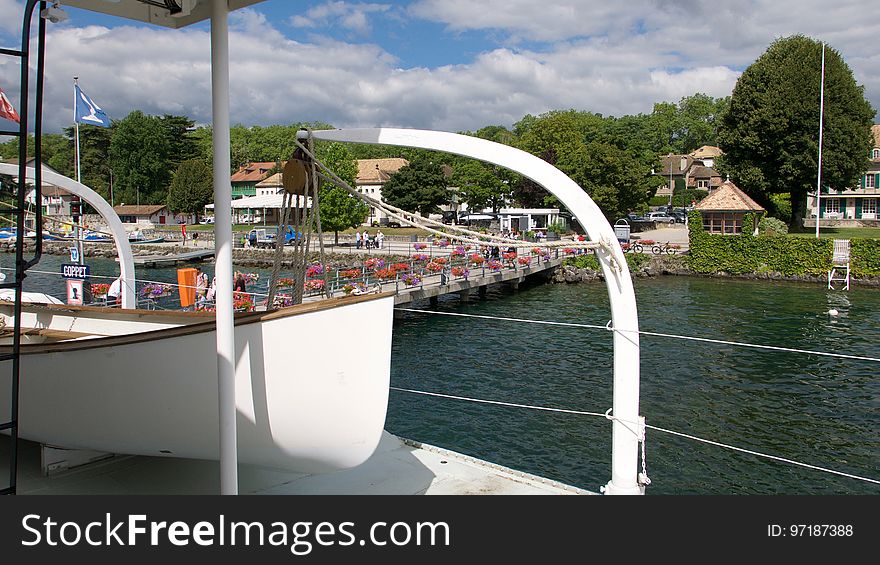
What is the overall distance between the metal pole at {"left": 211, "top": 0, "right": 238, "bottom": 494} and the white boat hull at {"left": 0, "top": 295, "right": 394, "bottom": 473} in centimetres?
30

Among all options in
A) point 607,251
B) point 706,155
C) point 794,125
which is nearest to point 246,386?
point 607,251

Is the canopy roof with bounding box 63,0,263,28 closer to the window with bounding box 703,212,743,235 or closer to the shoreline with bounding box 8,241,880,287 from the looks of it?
the shoreline with bounding box 8,241,880,287

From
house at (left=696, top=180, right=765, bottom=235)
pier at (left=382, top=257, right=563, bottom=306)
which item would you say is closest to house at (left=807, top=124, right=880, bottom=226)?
house at (left=696, top=180, right=765, bottom=235)

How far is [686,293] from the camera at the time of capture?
29766mm

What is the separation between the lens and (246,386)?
4609 mm

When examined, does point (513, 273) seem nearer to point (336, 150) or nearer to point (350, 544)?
point (336, 150)

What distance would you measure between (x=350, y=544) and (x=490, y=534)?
755 mm

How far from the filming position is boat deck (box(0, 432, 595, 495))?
5418 millimetres

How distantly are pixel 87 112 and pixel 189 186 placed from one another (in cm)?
5163

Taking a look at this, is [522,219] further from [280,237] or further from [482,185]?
[280,237]

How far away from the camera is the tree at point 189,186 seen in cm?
6419

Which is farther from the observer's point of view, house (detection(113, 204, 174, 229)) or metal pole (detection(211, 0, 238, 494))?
house (detection(113, 204, 174, 229))

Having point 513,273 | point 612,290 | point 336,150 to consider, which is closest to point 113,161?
point 336,150

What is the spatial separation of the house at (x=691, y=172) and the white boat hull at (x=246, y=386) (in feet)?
266
